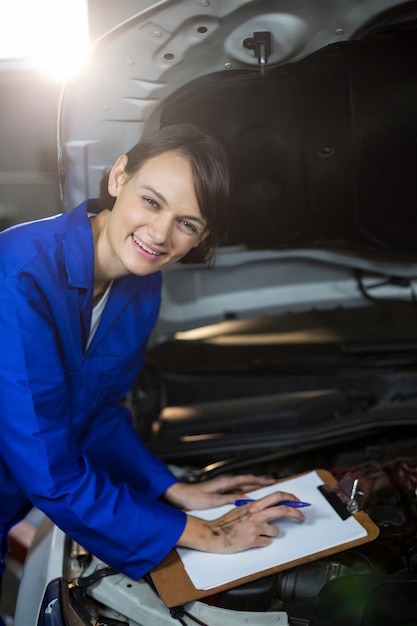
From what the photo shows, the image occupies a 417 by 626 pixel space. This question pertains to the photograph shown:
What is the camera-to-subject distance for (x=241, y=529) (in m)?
1.23

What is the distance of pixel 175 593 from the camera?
1.17m

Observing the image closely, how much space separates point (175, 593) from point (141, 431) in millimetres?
609

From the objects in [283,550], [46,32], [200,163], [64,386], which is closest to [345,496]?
[283,550]

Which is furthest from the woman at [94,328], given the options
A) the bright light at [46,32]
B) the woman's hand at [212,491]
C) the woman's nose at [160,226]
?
the bright light at [46,32]

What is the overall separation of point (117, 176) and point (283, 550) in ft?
2.37

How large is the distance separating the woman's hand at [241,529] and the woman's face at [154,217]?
1.52ft

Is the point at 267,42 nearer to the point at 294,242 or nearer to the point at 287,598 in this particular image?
the point at 294,242

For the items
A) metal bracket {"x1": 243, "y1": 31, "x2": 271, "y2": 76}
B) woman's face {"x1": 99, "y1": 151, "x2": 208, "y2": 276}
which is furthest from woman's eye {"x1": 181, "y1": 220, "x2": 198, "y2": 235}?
metal bracket {"x1": 243, "y1": 31, "x2": 271, "y2": 76}

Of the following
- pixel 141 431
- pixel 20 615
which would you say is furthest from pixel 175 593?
pixel 141 431

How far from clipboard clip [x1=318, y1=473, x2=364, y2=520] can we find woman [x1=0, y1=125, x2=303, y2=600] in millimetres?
123

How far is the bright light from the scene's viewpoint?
4.98 ft

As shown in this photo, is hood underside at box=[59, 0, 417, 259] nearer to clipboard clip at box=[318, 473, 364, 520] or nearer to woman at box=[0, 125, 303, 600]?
woman at box=[0, 125, 303, 600]

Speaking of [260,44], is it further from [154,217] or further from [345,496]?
[345,496]

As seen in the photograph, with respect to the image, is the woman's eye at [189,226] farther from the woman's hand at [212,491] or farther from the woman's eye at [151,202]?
the woman's hand at [212,491]
